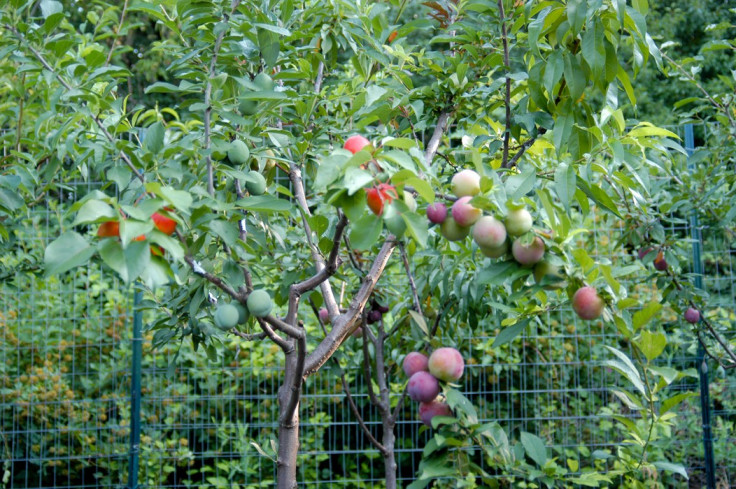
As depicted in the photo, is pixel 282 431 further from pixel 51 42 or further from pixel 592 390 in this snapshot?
pixel 592 390

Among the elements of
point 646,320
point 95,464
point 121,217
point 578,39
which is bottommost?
point 95,464

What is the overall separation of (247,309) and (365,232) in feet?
1.40

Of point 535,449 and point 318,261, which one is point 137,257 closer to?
point 535,449

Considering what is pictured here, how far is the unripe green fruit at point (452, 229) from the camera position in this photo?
107cm

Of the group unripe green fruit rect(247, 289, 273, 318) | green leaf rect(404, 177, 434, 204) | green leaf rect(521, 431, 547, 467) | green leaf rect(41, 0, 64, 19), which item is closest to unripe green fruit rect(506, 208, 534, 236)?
green leaf rect(404, 177, 434, 204)

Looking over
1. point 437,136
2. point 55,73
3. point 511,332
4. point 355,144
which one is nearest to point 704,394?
point 437,136

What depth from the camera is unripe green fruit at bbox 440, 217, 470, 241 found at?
3.50 ft

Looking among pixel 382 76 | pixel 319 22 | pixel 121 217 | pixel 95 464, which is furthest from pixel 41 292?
pixel 121 217

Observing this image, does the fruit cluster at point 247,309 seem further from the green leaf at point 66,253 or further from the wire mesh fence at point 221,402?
Answer: the wire mesh fence at point 221,402

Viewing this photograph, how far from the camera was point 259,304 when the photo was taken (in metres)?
1.20

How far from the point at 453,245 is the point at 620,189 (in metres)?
1.17

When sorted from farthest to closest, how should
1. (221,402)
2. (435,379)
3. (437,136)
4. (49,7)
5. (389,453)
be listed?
(221,402) → (389,453) → (437,136) → (49,7) → (435,379)

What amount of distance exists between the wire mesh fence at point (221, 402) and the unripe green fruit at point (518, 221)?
7.97 feet

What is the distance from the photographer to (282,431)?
158cm
